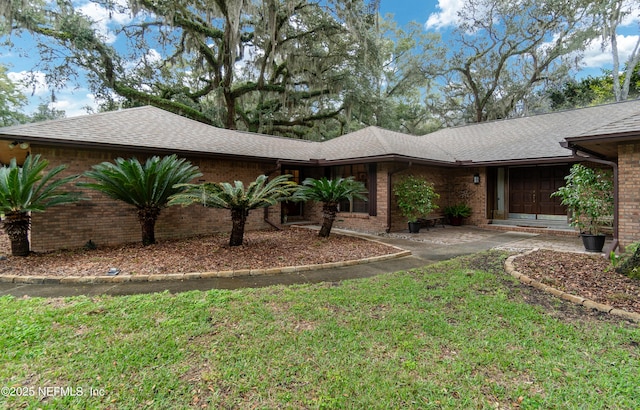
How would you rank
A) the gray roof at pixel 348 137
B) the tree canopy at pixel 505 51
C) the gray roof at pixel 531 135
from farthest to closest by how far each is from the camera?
the tree canopy at pixel 505 51
the gray roof at pixel 531 135
the gray roof at pixel 348 137

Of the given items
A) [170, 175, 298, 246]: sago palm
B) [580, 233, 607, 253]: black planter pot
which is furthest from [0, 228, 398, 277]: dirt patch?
[580, 233, 607, 253]: black planter pot

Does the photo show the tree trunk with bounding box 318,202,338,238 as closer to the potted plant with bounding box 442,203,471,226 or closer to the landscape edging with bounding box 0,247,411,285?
the landscape edging with bounding box 0,247,411,285

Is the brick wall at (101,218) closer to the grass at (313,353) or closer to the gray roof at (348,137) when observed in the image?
the gray roof at (348,137)

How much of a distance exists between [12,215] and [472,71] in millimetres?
25644

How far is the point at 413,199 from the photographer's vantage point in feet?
33.0

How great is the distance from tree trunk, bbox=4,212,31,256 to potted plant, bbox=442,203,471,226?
1316cm

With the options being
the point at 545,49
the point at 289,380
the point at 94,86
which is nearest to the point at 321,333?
the point at 289,380

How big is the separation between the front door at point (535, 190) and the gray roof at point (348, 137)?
1.29 meters

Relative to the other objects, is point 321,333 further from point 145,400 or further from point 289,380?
point 145,400

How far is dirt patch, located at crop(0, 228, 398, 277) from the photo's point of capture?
5.41 m

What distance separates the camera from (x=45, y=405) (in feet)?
6.86

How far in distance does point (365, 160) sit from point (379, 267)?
5256 mm

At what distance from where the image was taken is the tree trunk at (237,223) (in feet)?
23.1

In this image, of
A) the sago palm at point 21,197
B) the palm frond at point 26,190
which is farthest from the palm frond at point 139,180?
the sago palm at point 21,197
